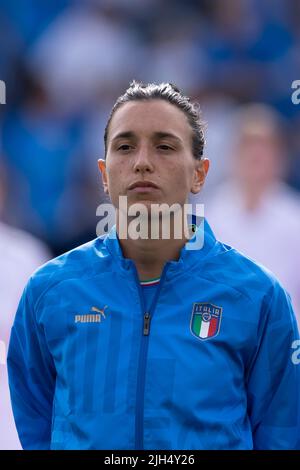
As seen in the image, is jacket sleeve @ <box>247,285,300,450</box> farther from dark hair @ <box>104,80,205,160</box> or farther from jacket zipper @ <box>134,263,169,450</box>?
dark hair @ <box>104,80,205,160</box>

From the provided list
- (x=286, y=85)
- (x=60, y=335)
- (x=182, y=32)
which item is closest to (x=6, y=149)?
(x=182, y=32)

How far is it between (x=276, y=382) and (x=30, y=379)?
0.72 metres

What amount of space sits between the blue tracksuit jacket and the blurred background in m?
2.98

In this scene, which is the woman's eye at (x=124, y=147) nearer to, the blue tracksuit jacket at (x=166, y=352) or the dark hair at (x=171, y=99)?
the dark hair at (x=171, y=99)

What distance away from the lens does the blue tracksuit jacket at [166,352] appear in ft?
7.76

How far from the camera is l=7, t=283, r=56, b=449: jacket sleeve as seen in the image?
104 inches

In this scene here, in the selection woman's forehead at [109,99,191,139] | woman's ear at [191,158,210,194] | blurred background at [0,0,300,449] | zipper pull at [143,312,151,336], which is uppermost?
blurred background at [0,0,300,449]

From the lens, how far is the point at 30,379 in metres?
2.69

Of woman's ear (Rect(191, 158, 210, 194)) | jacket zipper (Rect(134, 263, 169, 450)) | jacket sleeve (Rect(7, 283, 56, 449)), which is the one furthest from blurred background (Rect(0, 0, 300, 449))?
jacket zipper (Rect(134, 263, 169, 450))

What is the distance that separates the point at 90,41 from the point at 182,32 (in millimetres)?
794

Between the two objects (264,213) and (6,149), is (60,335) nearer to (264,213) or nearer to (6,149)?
(264,213)

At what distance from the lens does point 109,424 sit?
237 centimetres

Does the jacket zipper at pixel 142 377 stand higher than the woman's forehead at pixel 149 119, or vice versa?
the woman's forehead at pixel 149 119

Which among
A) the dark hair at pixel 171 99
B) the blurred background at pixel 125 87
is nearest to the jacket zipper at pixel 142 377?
the dark hair at pixel 171 99
